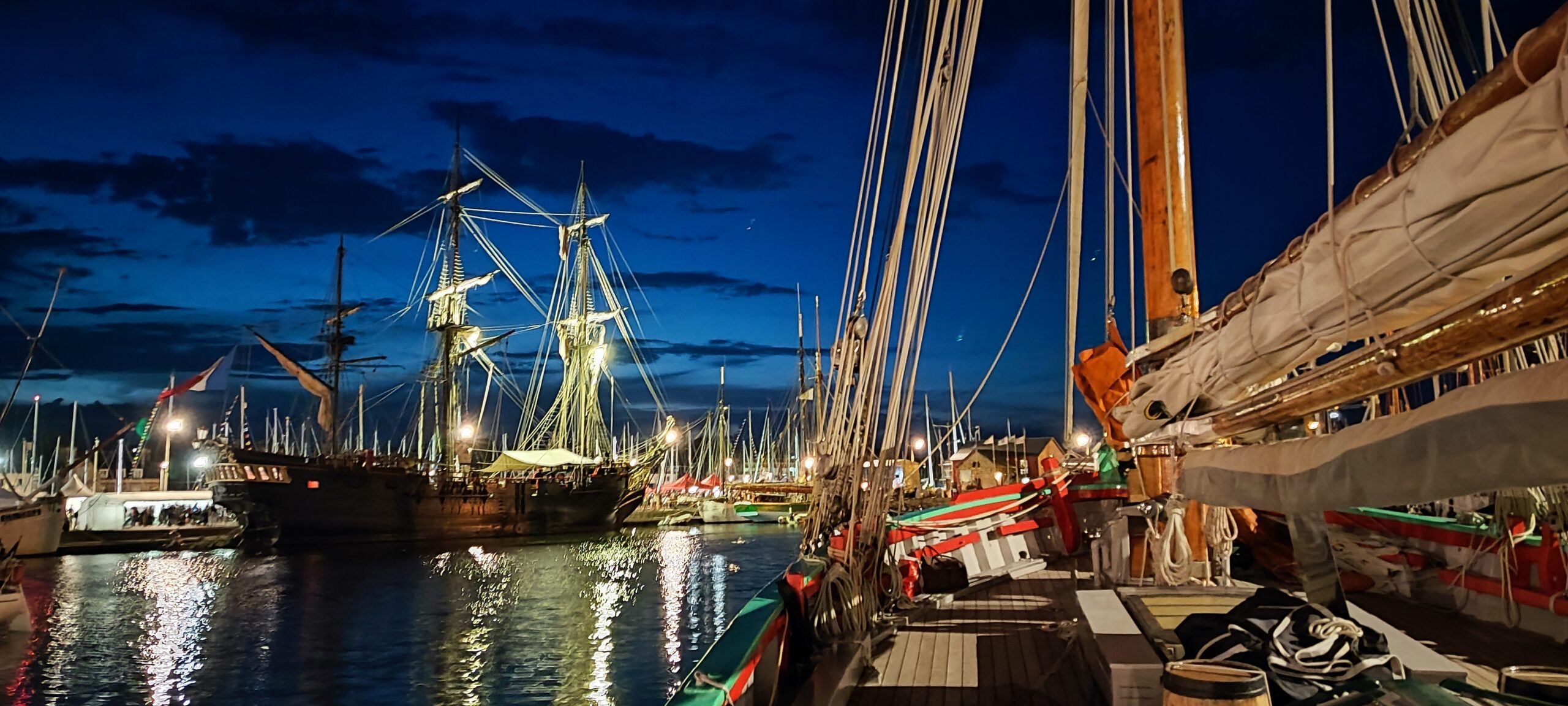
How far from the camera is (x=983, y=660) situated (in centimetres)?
623

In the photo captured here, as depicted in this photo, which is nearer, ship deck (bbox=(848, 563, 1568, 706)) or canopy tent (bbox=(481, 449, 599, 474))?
ship deck (bbox=(848, 563, 1568, 706))

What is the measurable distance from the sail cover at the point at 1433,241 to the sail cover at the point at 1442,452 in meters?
0.25

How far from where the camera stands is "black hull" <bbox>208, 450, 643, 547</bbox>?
143 ft

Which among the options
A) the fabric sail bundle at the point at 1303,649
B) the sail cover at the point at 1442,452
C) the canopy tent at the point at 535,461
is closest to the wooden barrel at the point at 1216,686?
the fabric sail bundle at the point at 1303,649

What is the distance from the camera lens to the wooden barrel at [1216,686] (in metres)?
3.07

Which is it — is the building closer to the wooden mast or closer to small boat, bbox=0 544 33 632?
small boat, bbox=0 544 33 632

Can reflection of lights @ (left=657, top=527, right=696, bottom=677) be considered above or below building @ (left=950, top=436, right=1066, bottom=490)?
below

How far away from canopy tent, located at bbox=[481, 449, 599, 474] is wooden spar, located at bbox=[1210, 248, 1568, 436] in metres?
51.8

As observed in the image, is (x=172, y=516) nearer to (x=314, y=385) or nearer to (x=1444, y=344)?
(x=314, y=385)

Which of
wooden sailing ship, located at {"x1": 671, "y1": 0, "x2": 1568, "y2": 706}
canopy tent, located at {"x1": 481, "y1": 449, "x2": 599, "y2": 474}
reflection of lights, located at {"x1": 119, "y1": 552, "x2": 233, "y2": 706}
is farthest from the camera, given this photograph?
canopy tent, located at {"x1": 481, "y1": 449, "x2": 599, "y2": 474}

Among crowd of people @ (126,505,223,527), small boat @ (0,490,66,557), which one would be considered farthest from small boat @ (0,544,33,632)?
crowd of people @ (126,505,223,527)

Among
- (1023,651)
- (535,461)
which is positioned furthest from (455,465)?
(1023,651)

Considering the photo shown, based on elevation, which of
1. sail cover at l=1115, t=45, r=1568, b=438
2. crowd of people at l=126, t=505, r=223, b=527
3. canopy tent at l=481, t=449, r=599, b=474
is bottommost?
crowd of people at l=126, t=505, r=223, b=527

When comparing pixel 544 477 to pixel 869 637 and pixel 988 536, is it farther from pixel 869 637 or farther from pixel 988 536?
pixel 869 637
